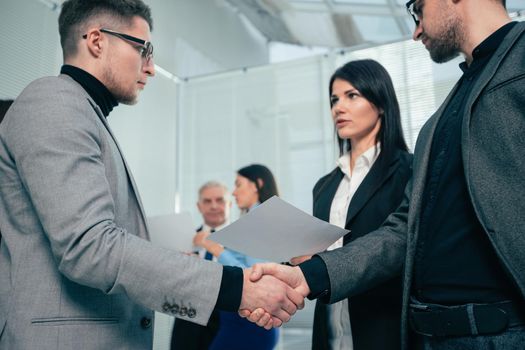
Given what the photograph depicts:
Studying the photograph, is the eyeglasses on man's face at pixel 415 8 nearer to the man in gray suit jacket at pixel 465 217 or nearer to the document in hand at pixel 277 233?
the man in gray suit jacket at pixel 465 217

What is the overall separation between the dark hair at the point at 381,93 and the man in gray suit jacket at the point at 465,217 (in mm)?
488

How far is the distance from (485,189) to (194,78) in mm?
3739

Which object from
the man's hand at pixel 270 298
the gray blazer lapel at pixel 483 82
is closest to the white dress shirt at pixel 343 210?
the man's hand at pixel 270 298

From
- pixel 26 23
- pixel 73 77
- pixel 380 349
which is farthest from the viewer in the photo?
pixel 26 23

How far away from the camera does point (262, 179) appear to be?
11.0 feet

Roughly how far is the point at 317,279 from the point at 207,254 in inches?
66.4

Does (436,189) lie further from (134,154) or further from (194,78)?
(194,78)

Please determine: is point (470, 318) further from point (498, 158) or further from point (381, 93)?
point (381, 93)

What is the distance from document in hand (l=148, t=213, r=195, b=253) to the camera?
2328mm

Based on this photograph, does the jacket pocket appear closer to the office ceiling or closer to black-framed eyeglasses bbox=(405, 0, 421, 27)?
black-framed eyeglasses bbox=(405, 0, 421, 27)

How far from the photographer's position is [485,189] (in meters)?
1.07

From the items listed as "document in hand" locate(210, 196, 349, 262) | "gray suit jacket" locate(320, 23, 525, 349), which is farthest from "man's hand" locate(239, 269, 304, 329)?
"gray suit jacket" locate(320, 23, 525, 349)

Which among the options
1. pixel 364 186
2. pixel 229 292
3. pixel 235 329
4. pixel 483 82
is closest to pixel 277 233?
pixel 229 292

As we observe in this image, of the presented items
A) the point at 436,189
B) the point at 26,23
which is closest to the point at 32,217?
the point at 436,189
